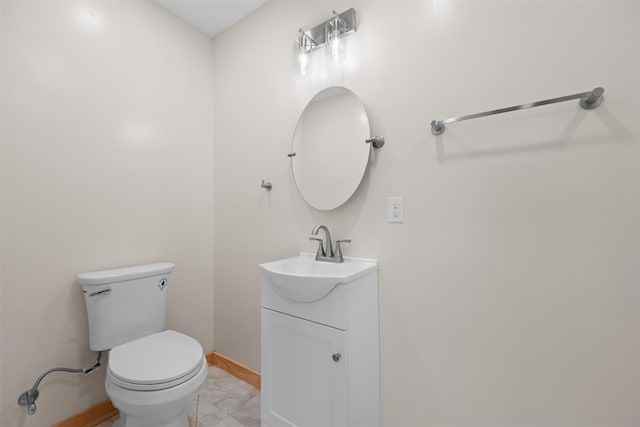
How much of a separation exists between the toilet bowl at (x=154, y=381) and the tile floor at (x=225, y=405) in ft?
0.73

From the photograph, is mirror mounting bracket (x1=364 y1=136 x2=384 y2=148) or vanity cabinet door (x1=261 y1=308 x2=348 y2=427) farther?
mirror mounting bracket (x1=364 y1=136 x2=384 y2=148)

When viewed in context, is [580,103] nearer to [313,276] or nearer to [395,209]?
[395,209]

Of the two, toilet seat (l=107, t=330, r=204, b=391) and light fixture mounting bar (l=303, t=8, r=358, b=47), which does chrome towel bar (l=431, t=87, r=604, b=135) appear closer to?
light fixture mounting bar (l=303, t=8, r=358, b=47)

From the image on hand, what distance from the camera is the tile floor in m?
1.49

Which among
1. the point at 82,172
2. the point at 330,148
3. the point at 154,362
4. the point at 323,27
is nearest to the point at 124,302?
the point at 154,362

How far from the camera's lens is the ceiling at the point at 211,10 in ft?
5.96

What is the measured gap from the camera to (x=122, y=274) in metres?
1.46

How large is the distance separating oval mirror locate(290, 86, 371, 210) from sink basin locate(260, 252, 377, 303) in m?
0.32

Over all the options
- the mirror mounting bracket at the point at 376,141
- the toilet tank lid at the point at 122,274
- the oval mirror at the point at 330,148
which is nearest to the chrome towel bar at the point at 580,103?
the mirror mounting bracket at the point at 376,141

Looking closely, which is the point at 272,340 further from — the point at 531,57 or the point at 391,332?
the point at 531,57

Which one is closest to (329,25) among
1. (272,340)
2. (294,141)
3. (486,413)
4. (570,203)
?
(294,141)

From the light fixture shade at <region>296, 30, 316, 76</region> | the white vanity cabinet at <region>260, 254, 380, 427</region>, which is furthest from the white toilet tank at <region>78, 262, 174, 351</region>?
the light fixture shade at <region>296, 30, 316, 76</region>

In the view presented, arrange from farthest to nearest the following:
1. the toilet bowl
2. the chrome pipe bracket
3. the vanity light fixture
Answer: the vanity light fixture < the toilet bowl < the chrome pipe bracket

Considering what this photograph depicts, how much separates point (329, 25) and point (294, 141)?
24.9 inches
